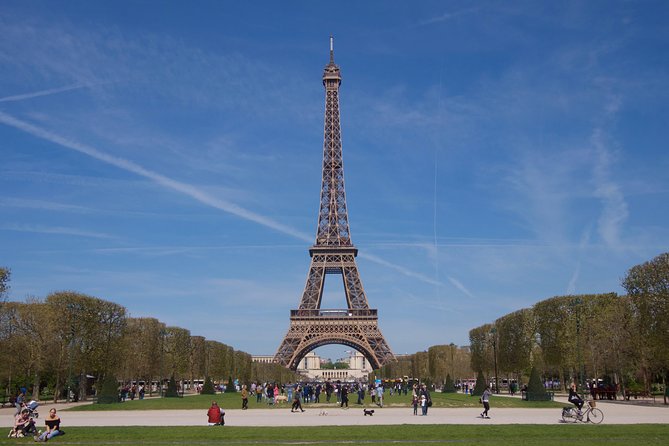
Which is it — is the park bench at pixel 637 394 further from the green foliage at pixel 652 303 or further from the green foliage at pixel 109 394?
the green foliage at pixel 109 394

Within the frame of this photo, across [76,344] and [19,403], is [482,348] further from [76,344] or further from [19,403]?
[19,403]

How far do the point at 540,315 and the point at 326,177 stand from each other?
49681 mm

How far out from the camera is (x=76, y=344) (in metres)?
53.0

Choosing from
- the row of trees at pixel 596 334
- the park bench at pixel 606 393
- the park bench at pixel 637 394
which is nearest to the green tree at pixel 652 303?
the row of trees at pixel 596 334

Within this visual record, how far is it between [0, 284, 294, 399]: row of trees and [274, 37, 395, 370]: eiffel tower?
23.3 metres

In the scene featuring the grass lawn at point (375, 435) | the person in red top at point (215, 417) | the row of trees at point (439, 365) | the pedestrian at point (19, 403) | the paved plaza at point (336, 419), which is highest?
the row of trees at point (439, 365)

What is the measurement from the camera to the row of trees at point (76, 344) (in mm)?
49031

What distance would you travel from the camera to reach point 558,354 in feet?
190

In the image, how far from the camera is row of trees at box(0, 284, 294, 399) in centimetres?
4903

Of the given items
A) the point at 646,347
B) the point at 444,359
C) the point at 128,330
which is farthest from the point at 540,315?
the point at 128,330

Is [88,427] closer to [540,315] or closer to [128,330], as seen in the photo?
[128,330]

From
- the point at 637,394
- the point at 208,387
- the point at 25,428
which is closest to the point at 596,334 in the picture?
the point at 637,394

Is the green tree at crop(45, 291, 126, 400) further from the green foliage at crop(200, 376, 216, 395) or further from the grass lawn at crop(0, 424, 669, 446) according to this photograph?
the grass lawn at crop(0, 424, 669, 446)

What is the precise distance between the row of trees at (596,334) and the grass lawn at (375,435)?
24017 mm
